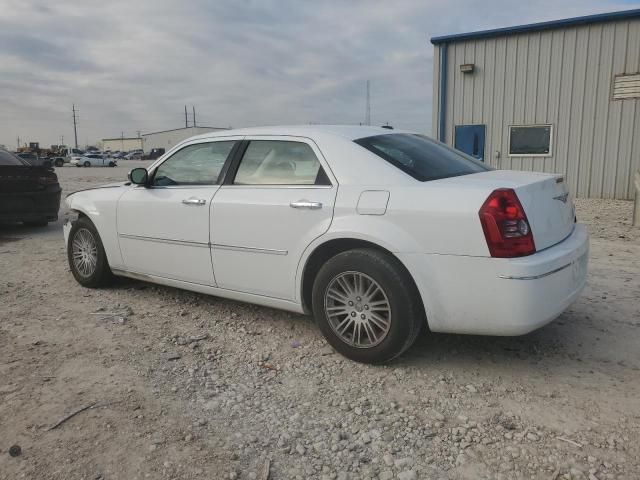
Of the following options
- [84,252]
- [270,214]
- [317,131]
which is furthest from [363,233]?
[84,252]

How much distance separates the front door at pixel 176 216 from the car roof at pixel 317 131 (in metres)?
0.19

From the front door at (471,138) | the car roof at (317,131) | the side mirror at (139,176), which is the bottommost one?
the side mirror at (139,176)

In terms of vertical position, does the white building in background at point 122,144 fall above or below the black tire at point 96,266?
above

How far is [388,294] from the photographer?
3.23 metres

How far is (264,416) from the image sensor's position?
113 inches

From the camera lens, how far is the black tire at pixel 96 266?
5.14m

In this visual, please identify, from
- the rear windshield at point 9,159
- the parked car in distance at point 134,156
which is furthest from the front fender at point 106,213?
the parked car in distance at point 134,156

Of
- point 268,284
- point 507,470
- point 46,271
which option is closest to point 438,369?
point 507,470

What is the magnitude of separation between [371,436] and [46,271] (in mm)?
4917

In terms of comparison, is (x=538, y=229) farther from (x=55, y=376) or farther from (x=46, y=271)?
(x=46, y=271)

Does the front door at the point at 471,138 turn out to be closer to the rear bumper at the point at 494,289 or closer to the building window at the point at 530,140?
the building window at the point at 530,140

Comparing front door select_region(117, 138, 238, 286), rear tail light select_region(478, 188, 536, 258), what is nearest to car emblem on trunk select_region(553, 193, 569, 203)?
rear tail light select_region(478, 188, 536, 258)

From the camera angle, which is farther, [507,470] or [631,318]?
[631,318]

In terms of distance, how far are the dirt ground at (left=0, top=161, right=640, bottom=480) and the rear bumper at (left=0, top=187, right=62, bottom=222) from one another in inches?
170
